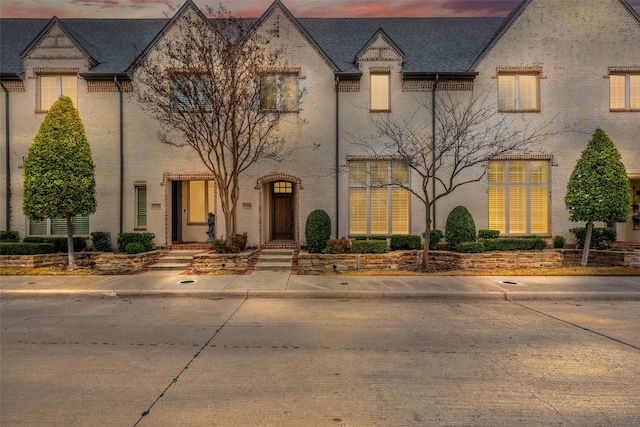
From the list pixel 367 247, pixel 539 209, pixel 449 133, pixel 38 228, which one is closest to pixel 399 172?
pixel 449 133

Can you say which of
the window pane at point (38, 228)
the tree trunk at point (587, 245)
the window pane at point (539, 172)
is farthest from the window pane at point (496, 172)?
the window pane at point (38, 228)

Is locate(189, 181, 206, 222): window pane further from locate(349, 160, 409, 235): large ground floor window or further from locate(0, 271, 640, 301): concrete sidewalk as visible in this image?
locate(349, 160, 409, 235): large ground floor window

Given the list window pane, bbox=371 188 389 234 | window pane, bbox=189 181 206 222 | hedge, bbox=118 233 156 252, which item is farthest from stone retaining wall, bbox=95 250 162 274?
window pane, bbox=371 188 389 234

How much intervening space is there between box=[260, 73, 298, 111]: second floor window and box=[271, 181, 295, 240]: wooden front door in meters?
3.39

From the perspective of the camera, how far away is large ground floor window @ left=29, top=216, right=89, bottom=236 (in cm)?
1590

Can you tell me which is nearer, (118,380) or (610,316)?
(118,380)

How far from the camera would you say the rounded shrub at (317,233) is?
1384cm

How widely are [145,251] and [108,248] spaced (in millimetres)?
1861

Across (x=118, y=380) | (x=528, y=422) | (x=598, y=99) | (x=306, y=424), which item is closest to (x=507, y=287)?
(x=528, y=422)

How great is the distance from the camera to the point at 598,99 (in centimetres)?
1570

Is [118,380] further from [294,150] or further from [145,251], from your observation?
[294,150]

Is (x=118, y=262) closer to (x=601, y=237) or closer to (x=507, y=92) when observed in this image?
(x=507, y=92)

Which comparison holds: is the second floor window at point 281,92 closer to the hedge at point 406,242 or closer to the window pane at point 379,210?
the window pane at point 379,210

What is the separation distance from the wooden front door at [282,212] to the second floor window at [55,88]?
925cm
